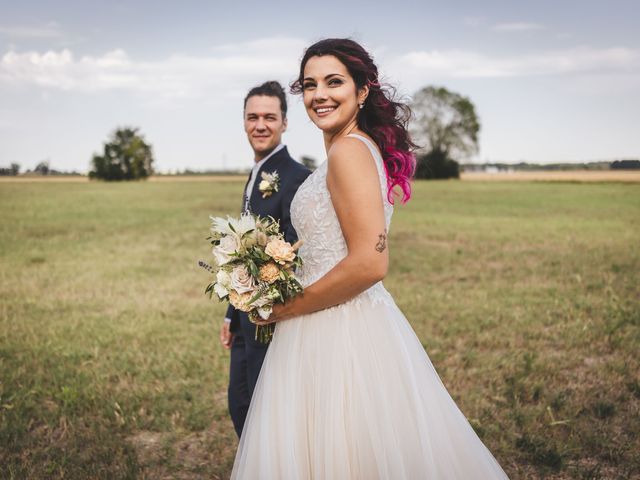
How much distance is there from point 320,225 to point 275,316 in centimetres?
48

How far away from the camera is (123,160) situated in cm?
10438

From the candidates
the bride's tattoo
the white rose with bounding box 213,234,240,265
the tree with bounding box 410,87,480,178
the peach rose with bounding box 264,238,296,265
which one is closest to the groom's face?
the white rose with bounding box 213,234,240,265

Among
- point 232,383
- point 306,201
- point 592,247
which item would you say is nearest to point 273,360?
point 306,201

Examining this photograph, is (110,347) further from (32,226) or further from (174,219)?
(174,219)

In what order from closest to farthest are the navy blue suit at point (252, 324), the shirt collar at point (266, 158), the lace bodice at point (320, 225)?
1. the lace bodice at point (320, 225)
2. the navy blue suit at point (252, 324)
3. the shirt collar at point (266, 158)

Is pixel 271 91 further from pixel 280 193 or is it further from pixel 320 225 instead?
pixel 320 225

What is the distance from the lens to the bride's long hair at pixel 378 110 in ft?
8.84

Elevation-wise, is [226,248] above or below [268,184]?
below

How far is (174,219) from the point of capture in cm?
2436

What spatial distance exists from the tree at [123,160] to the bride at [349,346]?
10565cm

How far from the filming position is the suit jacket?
3768 millimetres

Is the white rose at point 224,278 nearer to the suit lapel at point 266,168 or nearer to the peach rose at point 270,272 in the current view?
the peach rose at point 270,272

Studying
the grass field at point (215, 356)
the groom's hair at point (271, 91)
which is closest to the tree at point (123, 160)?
the grass field at point (215, 356)

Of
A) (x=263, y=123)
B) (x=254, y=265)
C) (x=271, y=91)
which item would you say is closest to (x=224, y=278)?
(x=254, y=265)
